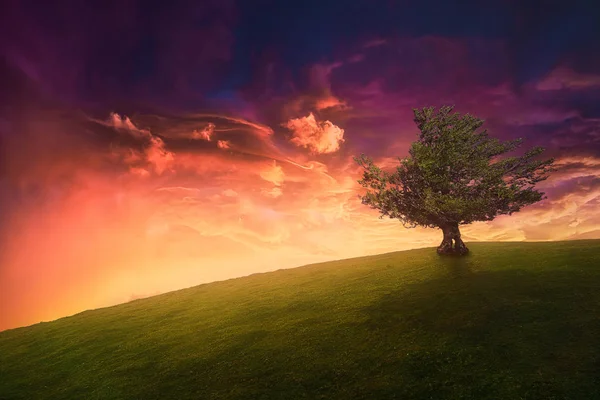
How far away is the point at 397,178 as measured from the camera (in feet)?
145

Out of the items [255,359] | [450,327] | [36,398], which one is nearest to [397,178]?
[450,327]

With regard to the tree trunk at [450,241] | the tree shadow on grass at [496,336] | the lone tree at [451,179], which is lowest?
the tree shadow on grass at [496,336]

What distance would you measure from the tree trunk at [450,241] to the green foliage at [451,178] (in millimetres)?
1005

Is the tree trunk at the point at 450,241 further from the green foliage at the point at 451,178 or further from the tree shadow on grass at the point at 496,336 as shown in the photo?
the tree shadow on grass at the point at 496,336

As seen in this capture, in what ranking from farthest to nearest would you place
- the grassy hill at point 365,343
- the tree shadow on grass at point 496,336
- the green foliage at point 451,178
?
the green foliage at point 451,178 < the grassy hill at point 365,343 < the tree shadow on grass at point 496,336

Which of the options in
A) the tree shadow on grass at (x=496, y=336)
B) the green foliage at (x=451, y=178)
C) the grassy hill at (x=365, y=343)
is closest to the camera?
the tree shadow on grass at (x=496, y=336)

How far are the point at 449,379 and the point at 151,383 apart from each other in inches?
739

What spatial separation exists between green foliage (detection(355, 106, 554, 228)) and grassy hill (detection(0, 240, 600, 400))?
6695 mm

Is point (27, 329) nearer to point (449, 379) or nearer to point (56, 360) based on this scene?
point (56, 360)

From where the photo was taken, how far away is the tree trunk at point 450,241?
4397 cm

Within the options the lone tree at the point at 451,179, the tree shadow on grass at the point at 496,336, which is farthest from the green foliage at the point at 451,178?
the tree shadow on grass at the point at 496,336

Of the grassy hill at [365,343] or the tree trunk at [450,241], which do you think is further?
the tree trunk at [450,241]

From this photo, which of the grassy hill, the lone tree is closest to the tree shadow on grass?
the grassy hill

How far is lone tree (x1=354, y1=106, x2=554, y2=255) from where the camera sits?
128ft
